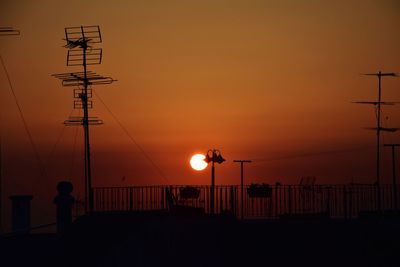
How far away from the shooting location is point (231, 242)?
969 inches

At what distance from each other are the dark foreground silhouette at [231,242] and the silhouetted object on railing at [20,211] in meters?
0.68

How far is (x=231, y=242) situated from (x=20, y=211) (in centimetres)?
653

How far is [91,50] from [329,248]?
1670 cm

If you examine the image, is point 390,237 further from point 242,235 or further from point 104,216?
point 104,216

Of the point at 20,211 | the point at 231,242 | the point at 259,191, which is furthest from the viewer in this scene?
the point at 259,191

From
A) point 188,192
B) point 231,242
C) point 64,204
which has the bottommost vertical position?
point 231,242

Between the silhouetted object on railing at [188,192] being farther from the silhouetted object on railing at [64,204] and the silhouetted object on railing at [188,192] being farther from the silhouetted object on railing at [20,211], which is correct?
the silhouetted object on railing at [20,211]

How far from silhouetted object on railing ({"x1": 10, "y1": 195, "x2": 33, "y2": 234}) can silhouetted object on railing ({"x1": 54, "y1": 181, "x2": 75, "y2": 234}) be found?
850 millimetres

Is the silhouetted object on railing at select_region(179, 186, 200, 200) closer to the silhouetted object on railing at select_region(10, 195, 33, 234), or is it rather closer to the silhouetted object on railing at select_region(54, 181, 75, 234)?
the silhouetted object on railing at select_region(54, 181, 75, 234)

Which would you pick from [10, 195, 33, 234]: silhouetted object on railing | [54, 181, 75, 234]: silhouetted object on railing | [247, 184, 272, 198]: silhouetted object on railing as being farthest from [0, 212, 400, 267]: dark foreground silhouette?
[247, 184, 272, 198]: silhouetted object on railing

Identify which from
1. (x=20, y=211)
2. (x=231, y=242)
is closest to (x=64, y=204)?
(x=20, y=211)

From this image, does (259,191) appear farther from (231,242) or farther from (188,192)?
(231,242)

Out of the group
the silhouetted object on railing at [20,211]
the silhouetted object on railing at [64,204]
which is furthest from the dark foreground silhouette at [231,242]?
the silhouetted object on railing at [20,211]

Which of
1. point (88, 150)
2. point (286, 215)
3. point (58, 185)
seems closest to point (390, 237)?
point (286, 215)
